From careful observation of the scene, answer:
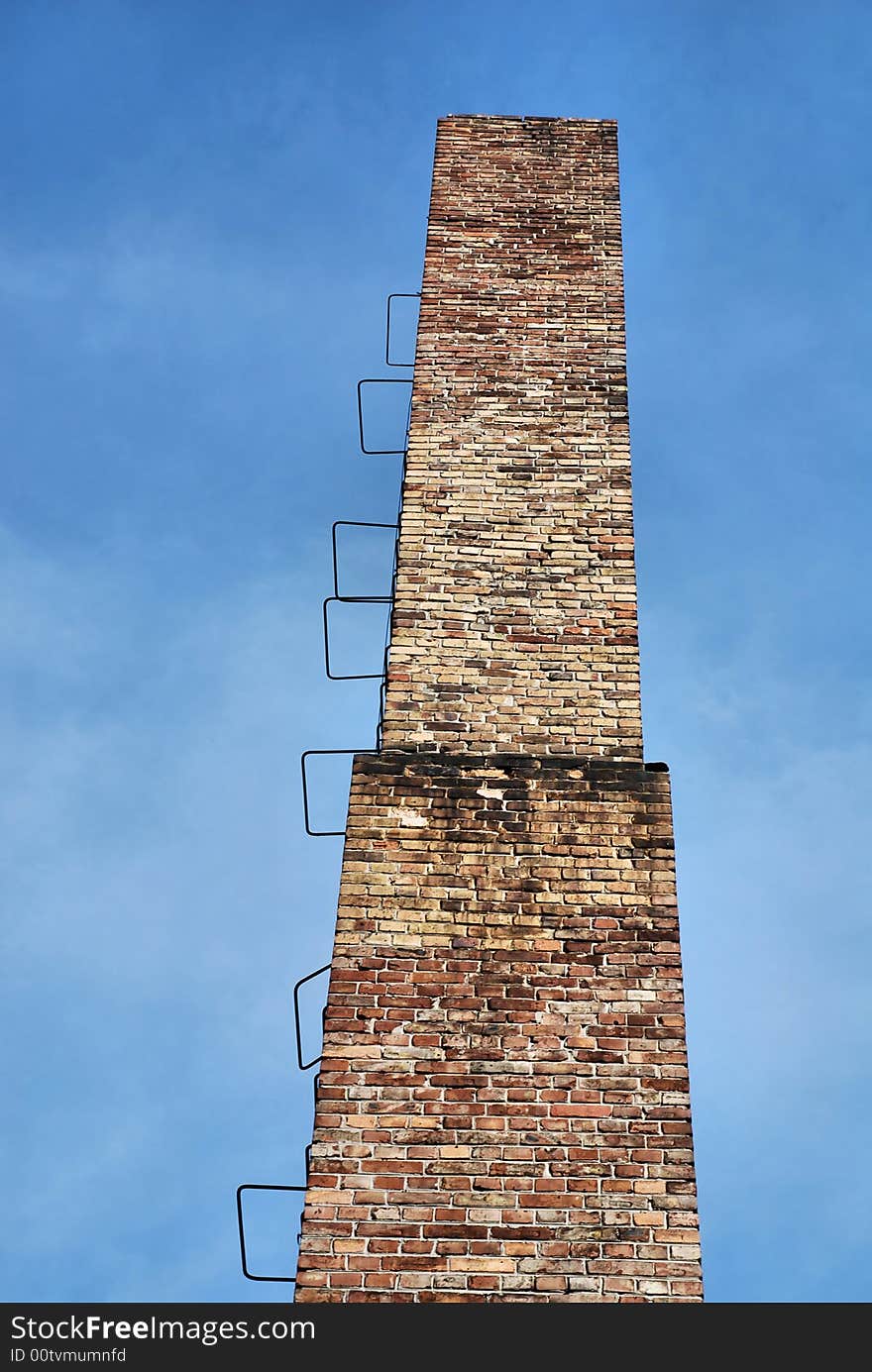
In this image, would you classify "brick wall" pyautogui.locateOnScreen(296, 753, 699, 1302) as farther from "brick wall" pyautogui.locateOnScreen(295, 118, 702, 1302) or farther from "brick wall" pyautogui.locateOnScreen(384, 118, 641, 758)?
"brick wall" pyautogui.locateOnScreen(384, 118, 641, 758)

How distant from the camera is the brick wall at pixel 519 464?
6.19 metres

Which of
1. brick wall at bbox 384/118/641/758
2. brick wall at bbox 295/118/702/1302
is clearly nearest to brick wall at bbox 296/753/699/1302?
brick wall at bbox 295/118/702/1302

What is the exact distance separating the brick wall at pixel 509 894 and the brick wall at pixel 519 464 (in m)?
0.02

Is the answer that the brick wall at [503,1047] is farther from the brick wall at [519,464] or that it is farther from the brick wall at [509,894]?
the brick wall at [519,464]

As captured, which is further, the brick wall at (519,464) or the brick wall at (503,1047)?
the brick wall at (519,464)

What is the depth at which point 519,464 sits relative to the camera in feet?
23.4

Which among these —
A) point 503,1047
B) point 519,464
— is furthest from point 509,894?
point 519,464

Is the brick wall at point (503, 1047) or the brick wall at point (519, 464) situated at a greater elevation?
the brick wall at point (519, 464)

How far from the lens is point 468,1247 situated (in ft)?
15.0

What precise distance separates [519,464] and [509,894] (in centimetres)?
269

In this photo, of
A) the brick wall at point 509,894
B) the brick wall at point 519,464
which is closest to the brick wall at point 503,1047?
the brick wall at point 509,894

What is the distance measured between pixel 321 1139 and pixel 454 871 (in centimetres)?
125
